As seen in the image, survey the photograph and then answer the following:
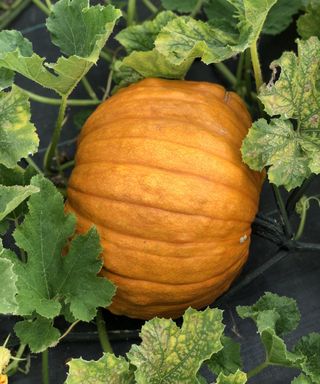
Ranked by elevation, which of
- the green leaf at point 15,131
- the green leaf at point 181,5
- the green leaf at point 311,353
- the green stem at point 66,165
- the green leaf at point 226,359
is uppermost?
the green leaf at point 15,131

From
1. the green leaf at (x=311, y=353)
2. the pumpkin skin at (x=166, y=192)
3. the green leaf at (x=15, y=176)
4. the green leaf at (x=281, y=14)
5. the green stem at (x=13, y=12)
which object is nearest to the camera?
the green leaf at (x=311, y=353)

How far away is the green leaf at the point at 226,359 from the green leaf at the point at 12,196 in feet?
1.60

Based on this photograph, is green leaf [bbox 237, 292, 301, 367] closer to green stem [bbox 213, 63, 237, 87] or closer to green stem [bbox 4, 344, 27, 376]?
green stem [bbox 4, 344, 27, 376]

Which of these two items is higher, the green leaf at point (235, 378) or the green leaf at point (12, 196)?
the green leaf at point (12, 196)

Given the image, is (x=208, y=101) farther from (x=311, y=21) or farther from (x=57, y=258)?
(x=57, y=258)

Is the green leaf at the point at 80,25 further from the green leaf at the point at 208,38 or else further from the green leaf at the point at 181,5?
the green leaf at the point at 181,5

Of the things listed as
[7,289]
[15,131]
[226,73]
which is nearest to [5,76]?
[15,131]

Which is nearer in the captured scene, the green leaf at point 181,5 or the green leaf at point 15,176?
the green leaf at point 15,176

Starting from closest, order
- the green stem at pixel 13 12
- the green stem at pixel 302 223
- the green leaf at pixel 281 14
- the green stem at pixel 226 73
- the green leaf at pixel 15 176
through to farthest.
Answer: the green leaf at pixel 15 176 → the green stem at pixel 302 223 → the green leaf at pixel 281 14 → the green stem at pixel 226 73 → the green stem at pixel 13 12

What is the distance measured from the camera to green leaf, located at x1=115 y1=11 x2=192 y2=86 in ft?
5.23

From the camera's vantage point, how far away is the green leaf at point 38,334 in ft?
4.86

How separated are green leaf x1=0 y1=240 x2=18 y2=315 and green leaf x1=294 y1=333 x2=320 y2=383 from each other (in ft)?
1.79

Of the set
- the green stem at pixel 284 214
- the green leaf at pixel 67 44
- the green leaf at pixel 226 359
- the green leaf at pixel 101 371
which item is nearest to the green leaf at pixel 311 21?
the green stem at pixel 284 214

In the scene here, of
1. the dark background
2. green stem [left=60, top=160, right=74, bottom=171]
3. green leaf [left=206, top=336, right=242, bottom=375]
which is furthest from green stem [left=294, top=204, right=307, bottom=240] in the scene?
green stem [left=60, top=160, right=74, bottom=171]
